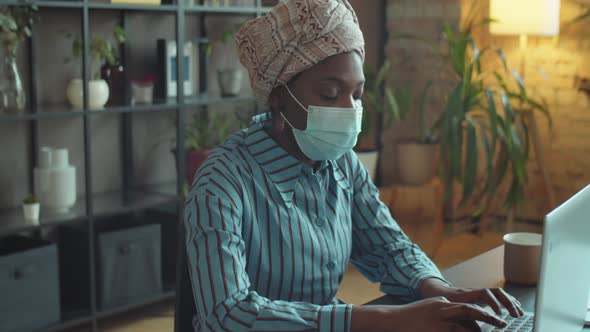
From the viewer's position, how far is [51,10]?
3.30 m

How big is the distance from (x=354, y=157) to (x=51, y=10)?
197 centimetres

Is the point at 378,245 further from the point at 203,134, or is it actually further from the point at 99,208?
the point at 203,134

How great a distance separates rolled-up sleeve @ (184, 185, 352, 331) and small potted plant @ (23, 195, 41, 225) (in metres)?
1.74

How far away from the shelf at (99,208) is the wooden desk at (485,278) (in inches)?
69.0

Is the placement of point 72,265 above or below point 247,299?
below

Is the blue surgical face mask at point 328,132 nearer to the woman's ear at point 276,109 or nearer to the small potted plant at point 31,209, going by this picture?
the woman's ear at point 276,109

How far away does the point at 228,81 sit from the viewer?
3791 mm

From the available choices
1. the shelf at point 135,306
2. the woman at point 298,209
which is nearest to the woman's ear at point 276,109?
the woman at point 298,209

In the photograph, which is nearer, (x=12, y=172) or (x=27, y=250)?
(x=27, y=250)

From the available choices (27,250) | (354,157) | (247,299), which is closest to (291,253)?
(247,299)

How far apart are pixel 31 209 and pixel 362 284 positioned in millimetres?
1712

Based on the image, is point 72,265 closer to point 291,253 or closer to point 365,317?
point 291,253

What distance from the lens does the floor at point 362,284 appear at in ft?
11.3

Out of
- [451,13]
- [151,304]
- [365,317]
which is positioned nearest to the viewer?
[365,317]
